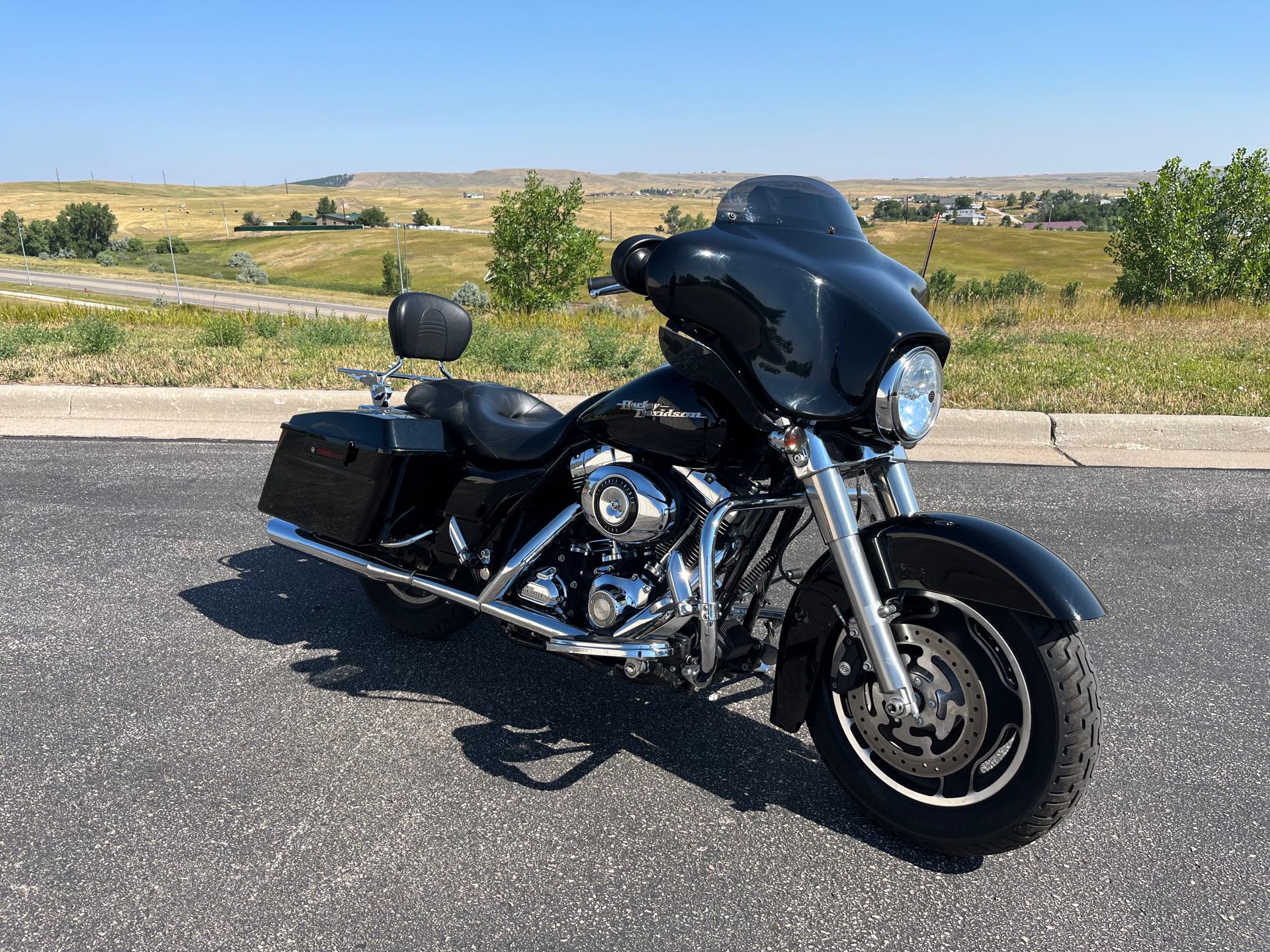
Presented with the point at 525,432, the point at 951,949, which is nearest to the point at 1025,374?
the point at 525,432

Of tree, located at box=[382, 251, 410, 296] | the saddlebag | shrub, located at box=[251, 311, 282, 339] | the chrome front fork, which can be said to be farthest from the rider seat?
tree, located at box=[382, 251, 410, 296]

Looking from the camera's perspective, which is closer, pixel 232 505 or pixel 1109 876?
pixel 1109 876

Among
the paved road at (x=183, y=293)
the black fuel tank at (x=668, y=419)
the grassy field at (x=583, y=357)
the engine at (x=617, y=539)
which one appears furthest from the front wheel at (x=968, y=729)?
the paved road at (x=183, y=293)

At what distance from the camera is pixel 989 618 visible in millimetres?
2451

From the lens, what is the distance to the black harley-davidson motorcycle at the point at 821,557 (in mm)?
2434

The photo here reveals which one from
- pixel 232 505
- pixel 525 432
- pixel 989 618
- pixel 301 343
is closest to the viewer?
pixel 989 618

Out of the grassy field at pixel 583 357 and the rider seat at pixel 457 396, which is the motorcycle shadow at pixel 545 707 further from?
the grassy field at pixel 583 357

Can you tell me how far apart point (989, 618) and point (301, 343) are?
8.78m

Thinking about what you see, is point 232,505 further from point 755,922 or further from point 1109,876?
point 1109,876

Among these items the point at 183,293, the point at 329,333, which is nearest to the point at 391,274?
the point at 183,293

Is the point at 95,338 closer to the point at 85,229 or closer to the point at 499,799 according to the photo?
the point at 499,799

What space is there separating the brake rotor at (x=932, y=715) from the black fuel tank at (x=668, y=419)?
75cm

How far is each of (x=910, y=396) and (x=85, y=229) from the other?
372 feet

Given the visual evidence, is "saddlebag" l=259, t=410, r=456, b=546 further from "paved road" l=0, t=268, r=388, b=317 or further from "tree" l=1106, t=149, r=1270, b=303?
"paved road" l=0, t=268, r=388, b=317
